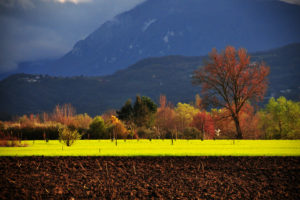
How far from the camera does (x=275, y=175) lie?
480 inches

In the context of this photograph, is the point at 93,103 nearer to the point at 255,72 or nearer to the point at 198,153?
the point at 255,72

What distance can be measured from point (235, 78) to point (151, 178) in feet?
78.3

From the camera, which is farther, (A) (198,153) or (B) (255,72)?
(B) (255,72)

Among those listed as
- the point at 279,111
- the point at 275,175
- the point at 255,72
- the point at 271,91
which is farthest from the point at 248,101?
the point at 271,91

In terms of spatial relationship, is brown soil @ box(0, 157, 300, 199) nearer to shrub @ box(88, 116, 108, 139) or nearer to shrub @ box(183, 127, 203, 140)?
shrub @ box(88, 116, 108, 139)

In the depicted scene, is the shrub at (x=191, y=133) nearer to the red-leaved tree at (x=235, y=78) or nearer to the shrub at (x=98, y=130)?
the red-leaved tree at (x=235, y=78)

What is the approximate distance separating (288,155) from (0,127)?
995 inches

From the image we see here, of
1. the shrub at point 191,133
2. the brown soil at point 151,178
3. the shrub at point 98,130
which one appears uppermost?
the shrub at point 98,130

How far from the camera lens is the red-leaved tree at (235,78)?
107 feet

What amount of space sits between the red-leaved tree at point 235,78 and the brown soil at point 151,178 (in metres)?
18.0

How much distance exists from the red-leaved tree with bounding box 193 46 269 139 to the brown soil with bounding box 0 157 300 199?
1801 cm

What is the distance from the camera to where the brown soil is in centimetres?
959

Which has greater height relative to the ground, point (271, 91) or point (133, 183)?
point (271, 91)

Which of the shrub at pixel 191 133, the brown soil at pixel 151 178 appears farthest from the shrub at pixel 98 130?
the brown soil at pixel 151 178
